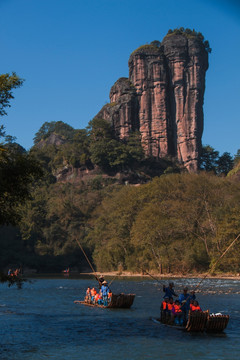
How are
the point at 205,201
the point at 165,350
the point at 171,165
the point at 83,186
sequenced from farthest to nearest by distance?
the point at 171,165 → the point at 83,186 → the point at 205,201 → the point at 165,350

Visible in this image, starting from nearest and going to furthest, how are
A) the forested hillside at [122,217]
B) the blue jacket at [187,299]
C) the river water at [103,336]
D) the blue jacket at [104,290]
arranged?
the river water at [103,336], the blue jacket at [187,299], the blue jacket at [104,290], the forested hillside at [122,217]

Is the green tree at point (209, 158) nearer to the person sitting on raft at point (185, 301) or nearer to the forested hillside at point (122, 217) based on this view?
the forested hillside at point (122, 217)

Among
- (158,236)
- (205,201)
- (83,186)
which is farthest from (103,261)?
(83,186)

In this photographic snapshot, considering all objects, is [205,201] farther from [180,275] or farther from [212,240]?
[180,275]

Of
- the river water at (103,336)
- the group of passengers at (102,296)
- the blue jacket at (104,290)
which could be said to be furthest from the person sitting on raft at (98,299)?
the river water at (103,336)

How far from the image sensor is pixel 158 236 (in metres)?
67.2

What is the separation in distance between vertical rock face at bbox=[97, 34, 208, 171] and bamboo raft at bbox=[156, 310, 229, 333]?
114232 millimetres

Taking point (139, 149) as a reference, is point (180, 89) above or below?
Answer: above

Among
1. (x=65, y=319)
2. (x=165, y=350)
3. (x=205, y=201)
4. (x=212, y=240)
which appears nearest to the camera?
(x=165, y=350)

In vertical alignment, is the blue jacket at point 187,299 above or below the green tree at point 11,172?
below

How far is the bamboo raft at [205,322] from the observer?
2105 centimetres

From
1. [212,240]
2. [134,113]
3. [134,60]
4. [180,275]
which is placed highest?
[134,60]

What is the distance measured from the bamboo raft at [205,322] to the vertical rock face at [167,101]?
11423cm

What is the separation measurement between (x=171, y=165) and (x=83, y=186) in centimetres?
2620
